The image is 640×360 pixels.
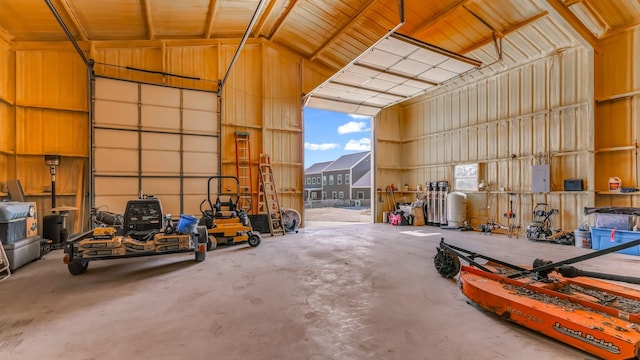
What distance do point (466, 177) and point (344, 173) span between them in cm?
1903

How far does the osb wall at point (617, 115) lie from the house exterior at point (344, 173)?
21.1 metres

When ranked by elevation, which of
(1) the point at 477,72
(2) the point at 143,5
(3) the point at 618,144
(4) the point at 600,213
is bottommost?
(4) the point at 600,213

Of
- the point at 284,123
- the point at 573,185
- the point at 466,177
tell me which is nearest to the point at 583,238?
the point at 573,185

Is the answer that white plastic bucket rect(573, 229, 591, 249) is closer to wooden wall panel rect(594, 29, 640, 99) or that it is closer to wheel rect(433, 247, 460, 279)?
wooden wall panel rect(594, 29, 640, 99)

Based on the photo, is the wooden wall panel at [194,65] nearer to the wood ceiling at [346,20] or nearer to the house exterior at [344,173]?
the wood ceiling at [346,20]

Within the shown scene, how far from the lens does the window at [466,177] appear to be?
1002cm

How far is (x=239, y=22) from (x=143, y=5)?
99.2 inches

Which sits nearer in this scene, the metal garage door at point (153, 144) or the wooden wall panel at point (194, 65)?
the metal garage door at point (153, 144)

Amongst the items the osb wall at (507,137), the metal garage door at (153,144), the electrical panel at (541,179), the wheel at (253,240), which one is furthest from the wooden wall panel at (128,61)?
the electrical panel at (541,179)

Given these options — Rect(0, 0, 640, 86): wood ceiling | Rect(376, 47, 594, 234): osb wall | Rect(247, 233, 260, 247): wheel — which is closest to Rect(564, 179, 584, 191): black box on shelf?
Rect(376, 47, 594, 234): osb wall

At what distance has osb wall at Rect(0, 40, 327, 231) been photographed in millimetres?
7301

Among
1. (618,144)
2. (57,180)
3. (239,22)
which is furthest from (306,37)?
(618,144)

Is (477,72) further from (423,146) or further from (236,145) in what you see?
(236,145)

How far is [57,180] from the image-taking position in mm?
7582
